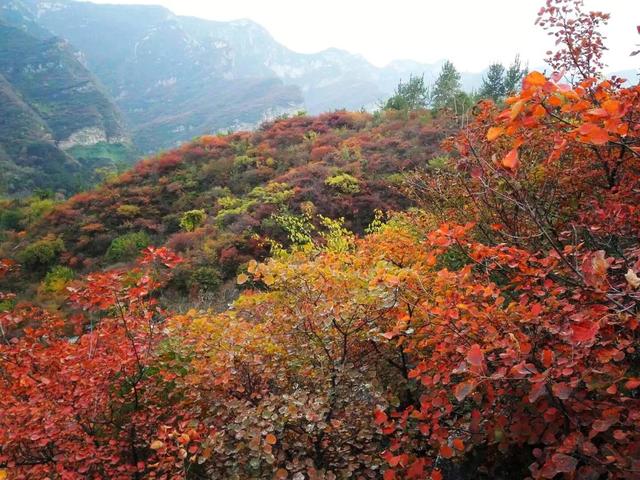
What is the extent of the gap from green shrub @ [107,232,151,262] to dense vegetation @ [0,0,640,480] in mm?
8124

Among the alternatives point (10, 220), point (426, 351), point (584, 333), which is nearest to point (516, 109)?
point (584, 333)

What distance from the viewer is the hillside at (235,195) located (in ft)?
34.3

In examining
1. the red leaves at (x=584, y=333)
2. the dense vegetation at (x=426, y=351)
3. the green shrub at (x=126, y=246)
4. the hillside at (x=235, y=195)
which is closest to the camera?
the red leaves at (x=584, y=333)

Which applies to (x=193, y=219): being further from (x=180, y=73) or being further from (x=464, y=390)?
(x=180, y=73)

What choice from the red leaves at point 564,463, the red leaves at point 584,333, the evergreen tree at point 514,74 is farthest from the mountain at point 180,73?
the red leaves at point 564,463

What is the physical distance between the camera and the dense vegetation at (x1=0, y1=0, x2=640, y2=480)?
1.38m

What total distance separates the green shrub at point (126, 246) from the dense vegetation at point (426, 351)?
320 inches

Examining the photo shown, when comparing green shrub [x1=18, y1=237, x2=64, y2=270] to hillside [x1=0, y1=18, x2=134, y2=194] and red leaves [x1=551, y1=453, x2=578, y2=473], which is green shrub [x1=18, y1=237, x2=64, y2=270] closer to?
red leaves [x1=551, y1=453, x2=578, y2=473]

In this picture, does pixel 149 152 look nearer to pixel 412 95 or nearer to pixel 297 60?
pixel 412 95

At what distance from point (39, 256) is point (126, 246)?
279 cm

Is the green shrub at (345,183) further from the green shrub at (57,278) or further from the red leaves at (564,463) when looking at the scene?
the red leaves at (564,463)

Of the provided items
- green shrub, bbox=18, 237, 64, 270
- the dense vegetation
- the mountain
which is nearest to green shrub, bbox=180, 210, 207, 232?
green shrub, bbox=18, 237, 64, 270

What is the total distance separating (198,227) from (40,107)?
61231mm

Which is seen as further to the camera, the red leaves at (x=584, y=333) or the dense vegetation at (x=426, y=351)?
the dense vegetation at (x=426, y=351)
